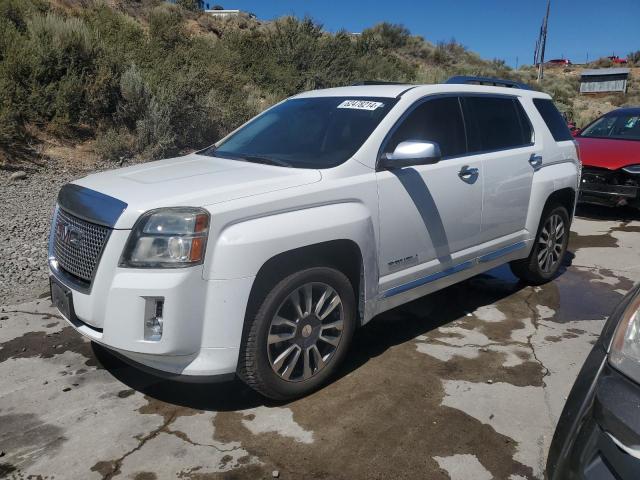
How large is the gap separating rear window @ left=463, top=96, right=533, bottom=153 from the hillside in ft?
23.1

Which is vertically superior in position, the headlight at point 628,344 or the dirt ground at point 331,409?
the headlight at point 628,344

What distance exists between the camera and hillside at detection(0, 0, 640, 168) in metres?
10.1

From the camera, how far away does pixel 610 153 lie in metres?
8.64

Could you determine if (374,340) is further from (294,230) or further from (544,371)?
(294,230)

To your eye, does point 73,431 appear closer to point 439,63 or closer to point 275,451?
point 275,451

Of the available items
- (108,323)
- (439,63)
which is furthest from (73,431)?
(439,63)

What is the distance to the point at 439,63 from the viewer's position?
3844cm

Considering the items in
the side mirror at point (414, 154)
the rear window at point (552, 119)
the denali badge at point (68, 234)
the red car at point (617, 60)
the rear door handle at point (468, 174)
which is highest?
the red car at point (617, 60)

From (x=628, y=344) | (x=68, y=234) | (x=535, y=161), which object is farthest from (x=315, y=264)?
(x=535, y=161)

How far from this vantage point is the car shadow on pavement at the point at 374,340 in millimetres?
3584

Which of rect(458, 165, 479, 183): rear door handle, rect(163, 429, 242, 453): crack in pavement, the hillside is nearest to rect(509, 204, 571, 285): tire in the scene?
rect(458, 165, 479, 183): rear door handle

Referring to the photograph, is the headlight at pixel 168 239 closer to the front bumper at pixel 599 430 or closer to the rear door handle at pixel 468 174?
the front bumper at pixel 599 430

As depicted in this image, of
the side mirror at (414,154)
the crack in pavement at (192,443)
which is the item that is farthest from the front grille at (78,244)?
the side mirror at (414,154)

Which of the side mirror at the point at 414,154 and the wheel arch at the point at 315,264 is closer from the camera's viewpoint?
the wheel arch at the point at 315,264
